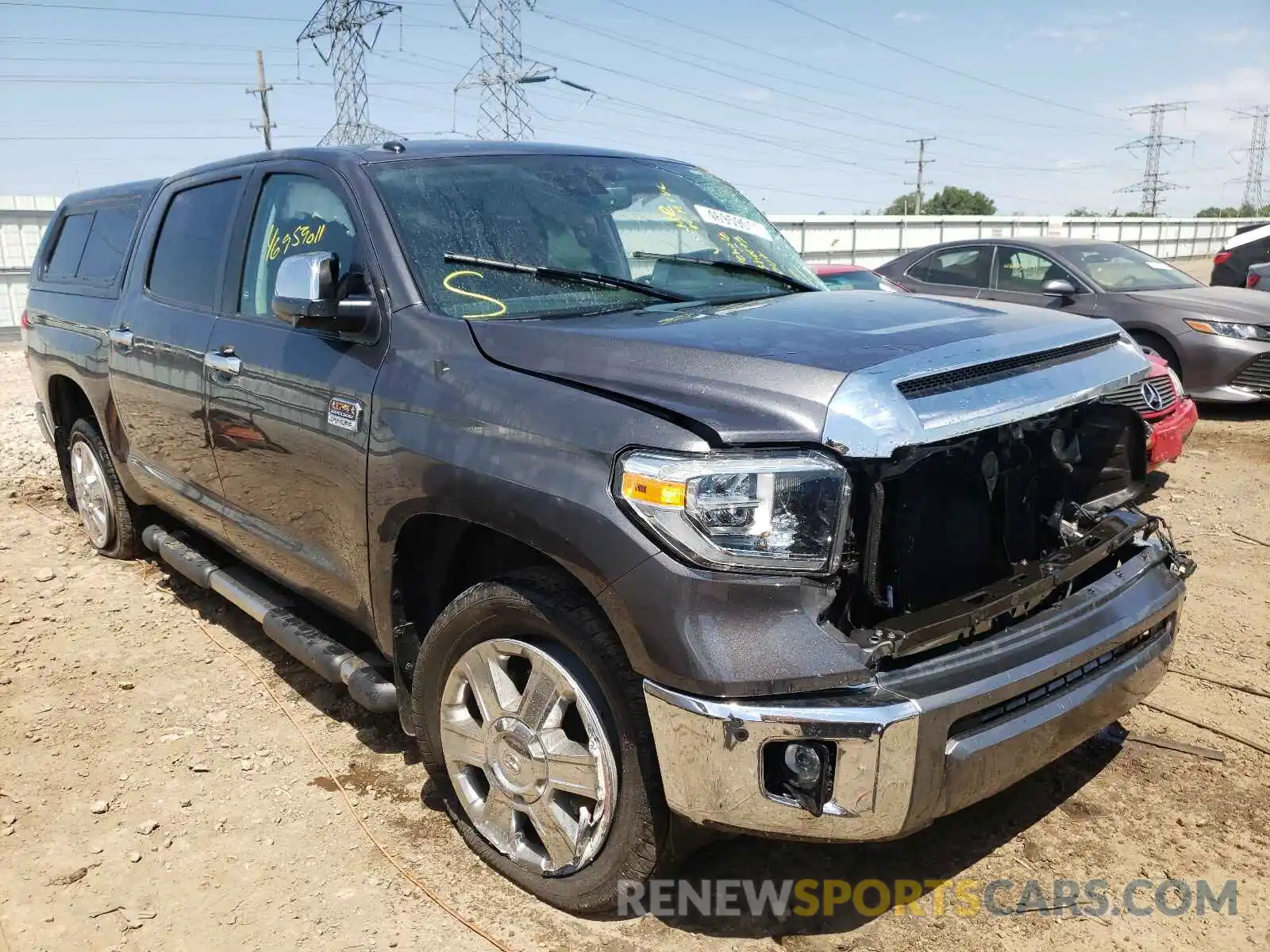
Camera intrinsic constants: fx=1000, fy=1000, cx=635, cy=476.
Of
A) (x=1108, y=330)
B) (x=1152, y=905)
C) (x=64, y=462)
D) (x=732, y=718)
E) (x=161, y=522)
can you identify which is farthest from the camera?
(x=64, y=462)

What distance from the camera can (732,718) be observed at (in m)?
2.08

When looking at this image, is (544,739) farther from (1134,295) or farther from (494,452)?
(1134,295)

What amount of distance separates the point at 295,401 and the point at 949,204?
82311mm

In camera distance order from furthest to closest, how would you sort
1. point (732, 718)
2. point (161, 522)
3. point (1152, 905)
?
point (161, 522)
point (1152, 905)
point (732, 718)

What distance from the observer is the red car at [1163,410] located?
18.9 ft

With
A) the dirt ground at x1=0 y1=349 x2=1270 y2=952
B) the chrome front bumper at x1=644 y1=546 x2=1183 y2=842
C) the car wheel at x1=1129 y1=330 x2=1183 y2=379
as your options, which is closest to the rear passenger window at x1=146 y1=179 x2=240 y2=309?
the dirt ground at x1=0 y1=349 x2=1270 y2=952

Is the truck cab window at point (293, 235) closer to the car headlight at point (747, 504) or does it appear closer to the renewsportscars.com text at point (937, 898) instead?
the car headlight at point (747, 504)

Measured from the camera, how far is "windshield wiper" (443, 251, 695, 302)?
3037 mm

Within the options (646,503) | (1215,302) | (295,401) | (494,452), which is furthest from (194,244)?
(1215,302)

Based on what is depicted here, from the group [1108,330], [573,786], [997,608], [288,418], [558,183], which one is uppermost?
[558,183]

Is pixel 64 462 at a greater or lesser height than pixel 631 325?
lesser

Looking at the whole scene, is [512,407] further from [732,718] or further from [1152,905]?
[1152,905]

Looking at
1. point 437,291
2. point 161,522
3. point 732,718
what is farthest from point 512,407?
point 161,522

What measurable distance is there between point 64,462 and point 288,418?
3.60m
